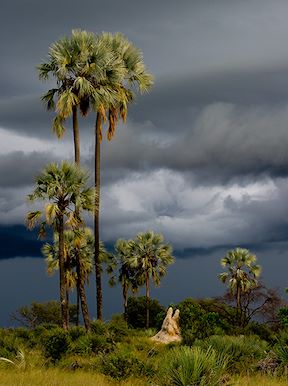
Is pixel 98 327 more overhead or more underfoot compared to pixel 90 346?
more overhead

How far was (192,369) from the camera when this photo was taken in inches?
414

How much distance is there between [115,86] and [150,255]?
2124cm

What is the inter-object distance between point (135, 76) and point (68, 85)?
6.06 meters

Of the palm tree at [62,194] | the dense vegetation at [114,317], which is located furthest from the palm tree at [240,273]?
the palm tree at [62,194]

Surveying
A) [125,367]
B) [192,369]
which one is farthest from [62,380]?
[192,369]

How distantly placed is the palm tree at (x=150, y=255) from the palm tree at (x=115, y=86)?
17.8 metres

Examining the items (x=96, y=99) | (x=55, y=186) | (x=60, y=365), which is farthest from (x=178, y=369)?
(x=96, y=99)

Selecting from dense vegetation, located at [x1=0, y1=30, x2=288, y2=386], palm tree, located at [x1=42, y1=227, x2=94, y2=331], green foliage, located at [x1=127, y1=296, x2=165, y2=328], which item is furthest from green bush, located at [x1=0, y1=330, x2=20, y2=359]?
green foliage, located at [x1=127, y1=296, x2=165, y2=328]

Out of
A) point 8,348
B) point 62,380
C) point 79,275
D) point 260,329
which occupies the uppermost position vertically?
point 79,275

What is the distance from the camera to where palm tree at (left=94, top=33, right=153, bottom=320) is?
1494 inches

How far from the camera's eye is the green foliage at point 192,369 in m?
10.5

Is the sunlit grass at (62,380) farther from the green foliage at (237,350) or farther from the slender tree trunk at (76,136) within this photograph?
the slender tree trunk at (76,136)

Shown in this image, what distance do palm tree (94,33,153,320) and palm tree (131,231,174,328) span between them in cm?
1779

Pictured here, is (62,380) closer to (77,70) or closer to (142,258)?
(77,70)
